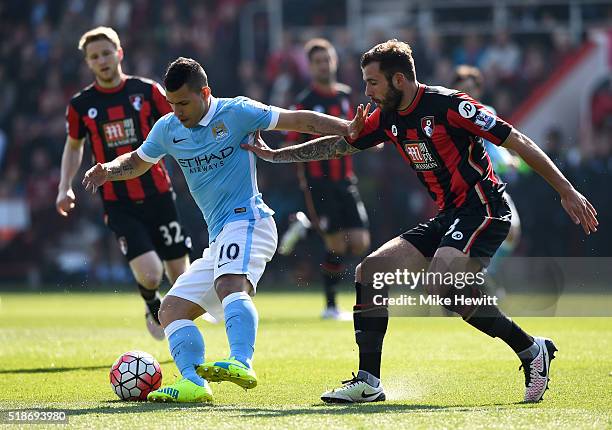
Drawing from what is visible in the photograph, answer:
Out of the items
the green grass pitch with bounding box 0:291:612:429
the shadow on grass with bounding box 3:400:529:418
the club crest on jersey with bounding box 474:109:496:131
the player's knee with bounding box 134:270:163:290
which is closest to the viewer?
the green grass pitch with bounding box 0:291:612:429

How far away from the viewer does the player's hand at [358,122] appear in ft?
24.0

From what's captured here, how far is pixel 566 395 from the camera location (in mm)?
7168

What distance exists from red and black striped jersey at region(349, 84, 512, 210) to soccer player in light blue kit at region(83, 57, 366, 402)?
0.23m

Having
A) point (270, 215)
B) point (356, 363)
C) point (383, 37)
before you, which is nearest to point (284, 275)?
point (383, 37)

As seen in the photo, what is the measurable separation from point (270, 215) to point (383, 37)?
13510 mm

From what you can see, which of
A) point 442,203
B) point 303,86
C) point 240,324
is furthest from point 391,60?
point 303,86

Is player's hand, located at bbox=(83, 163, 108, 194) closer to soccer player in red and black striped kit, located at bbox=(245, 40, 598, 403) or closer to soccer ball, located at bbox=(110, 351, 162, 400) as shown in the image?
soccer player in red and black striped kit, located at bbox=(245, 40, 598, 403)

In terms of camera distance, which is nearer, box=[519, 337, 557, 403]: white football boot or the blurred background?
box=[519, 337, 557, 403]: white football boot

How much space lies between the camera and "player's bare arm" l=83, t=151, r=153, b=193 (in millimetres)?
7375

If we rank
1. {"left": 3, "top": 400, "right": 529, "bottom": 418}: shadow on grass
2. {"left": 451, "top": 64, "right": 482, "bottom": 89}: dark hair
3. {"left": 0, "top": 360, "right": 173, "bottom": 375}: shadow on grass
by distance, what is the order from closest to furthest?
{"left": 3, "top": 400, "right": 529, "bottom": 418}: shadow on grass, {"left": 0, "top": 360, "right": 173, "bottom": 375}: shadow on grass, {"left": 451, "top": 64, "right": 482, "bottom": 89}: dark hair

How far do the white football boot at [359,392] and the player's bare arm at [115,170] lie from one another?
196 cm

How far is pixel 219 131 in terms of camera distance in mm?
7305

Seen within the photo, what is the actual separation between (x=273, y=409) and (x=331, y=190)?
689 cm

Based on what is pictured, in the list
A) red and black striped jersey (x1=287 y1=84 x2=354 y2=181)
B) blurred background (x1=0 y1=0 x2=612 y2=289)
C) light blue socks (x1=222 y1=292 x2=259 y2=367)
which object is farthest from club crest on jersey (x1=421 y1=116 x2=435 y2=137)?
blurred background (x1=0 y1=0 x2=612 y2=289)
